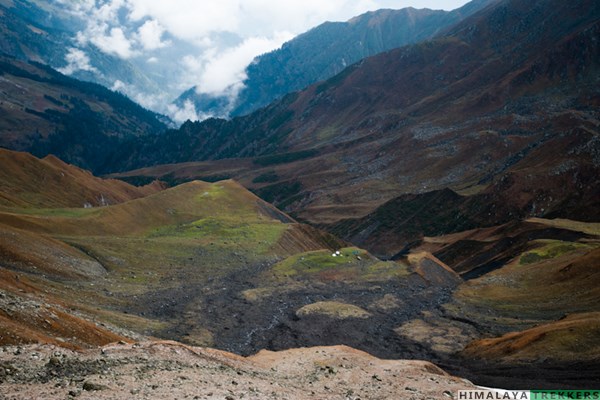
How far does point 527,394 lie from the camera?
101 feet

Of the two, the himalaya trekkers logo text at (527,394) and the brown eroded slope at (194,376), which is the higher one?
the himalaya trekkers logo text at (527,394)

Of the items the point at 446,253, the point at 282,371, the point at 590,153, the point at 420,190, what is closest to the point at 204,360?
the point at 282,371

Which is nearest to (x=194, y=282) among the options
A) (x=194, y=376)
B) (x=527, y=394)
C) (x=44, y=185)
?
(x=194, y=376)

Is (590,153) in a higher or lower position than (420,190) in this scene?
lower

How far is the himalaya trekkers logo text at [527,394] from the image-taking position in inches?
1046

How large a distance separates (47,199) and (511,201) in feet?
355

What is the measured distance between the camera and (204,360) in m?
27.5

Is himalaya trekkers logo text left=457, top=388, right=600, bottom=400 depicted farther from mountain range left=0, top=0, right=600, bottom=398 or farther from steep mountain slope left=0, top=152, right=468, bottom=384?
steep mountain slope left=0, top=152, right=468, bottom=384

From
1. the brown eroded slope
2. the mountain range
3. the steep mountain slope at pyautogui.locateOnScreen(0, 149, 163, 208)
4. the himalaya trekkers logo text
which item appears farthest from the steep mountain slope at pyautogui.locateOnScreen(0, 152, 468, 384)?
the himalaya trekkers logo text

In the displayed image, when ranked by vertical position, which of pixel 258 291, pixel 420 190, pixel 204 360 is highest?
pixel 420 190

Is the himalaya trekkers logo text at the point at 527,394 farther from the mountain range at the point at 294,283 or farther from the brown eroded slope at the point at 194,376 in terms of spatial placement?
the mountain range at the point at 294,283

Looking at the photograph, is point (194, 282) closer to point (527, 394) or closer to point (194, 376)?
point (194, 376)

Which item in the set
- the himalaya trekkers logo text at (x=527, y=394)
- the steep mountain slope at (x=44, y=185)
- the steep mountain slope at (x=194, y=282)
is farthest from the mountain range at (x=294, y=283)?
the himalaya trekkers logo text at (x=527, y=394)

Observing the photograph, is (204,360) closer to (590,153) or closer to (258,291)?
(258,291)
